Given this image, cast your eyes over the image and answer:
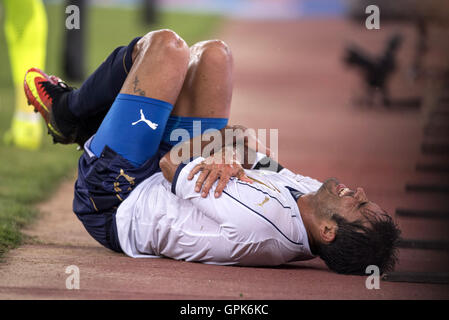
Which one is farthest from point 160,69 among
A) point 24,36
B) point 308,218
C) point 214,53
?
point 24,36

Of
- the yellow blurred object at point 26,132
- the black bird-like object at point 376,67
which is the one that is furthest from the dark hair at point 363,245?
the black bird-like object at point 376,67

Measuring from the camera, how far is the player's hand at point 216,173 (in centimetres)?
330

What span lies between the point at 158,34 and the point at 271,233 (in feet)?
3.81

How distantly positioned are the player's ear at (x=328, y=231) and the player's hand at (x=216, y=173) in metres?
0.40

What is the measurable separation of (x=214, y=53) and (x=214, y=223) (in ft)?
3.35

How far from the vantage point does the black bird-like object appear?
40.7ft

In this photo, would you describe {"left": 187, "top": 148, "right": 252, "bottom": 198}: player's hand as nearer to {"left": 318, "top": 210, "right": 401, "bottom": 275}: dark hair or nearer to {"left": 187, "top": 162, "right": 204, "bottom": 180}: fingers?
{"left": 187, "top": 162, "right": 204, "bottom": 180}: fingers

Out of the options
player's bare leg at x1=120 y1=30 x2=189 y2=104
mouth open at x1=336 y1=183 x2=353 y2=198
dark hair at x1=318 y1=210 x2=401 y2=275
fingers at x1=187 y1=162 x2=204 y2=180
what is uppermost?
player's bare leg at x1=120 y1=30 x2=189 y2=104

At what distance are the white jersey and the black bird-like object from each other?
363 inches

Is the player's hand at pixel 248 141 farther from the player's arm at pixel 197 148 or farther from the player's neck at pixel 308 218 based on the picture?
the player's neck at pixel 308 218

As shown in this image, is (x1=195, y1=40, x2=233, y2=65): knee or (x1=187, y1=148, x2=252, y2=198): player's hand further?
(x1=195, y1=40, x2=233, y2=65): knee

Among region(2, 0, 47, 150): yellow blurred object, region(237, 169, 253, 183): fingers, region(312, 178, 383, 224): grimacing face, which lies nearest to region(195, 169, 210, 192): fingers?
region(237, 169, 253, 183): fingers

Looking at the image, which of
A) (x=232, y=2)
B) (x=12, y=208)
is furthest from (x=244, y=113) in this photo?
(x=232, y=2)
